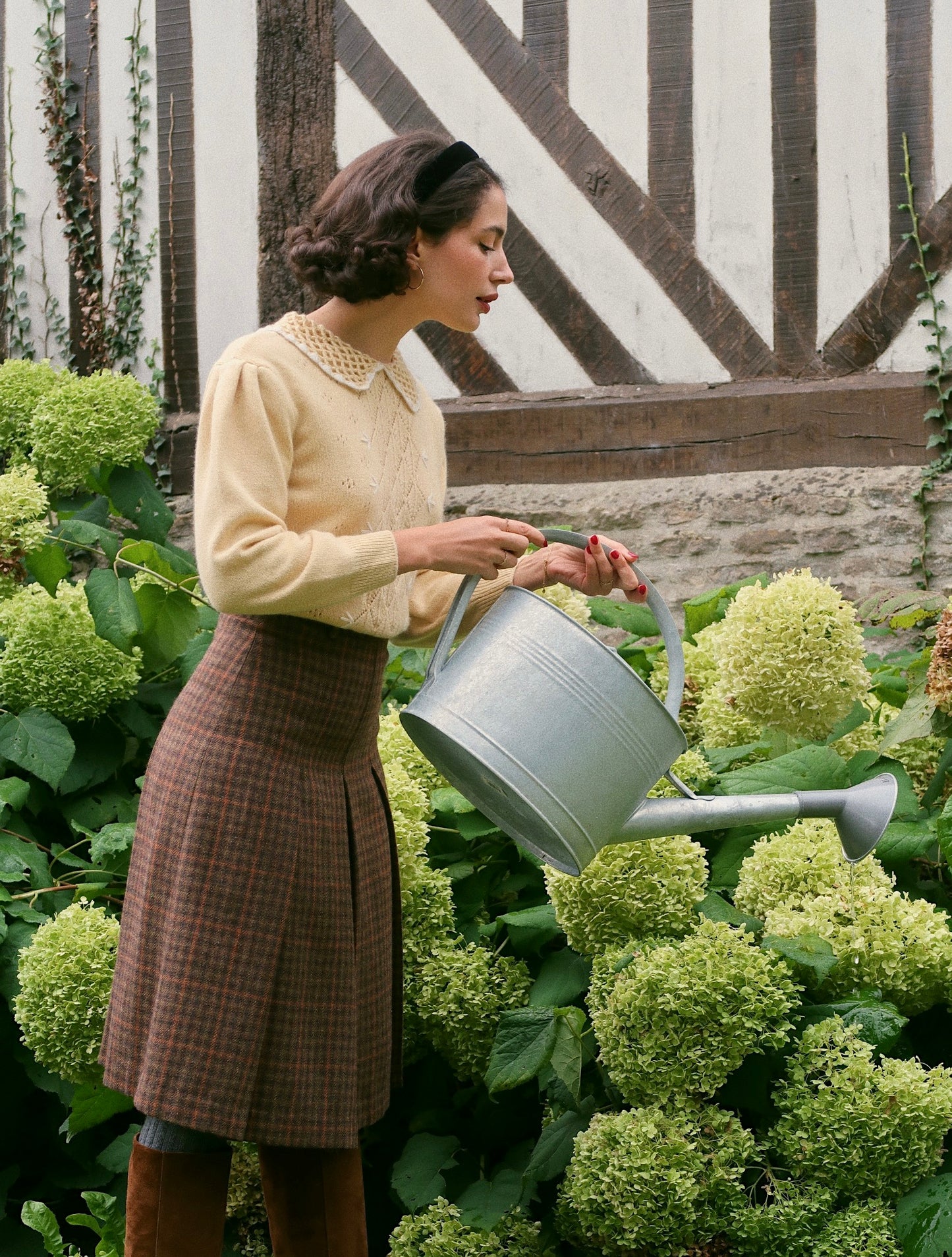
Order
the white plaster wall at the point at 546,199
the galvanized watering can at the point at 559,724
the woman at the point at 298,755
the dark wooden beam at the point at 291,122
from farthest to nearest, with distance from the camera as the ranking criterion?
the dark wooden beam at the point at 291,122 < the white plaster wall at the point at 546,199 < the woman at the point at 298,755 < the galvanized watering can at the point at 559,724

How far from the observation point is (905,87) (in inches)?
113

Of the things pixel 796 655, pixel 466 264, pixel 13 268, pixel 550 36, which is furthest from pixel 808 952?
pixel 13 268

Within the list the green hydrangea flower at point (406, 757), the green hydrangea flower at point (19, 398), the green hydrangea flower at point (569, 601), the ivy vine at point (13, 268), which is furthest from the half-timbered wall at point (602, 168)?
the green hydrangea flower at point (406, 757)

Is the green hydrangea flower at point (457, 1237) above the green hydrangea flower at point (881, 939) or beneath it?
beneath

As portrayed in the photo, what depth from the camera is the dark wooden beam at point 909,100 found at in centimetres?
287

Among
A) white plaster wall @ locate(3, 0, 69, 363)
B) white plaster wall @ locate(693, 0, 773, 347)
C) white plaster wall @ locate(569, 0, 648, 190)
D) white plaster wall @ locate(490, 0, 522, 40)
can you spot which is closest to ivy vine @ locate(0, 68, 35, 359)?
white plaster wall @ locate(3, 0, 69, 363)

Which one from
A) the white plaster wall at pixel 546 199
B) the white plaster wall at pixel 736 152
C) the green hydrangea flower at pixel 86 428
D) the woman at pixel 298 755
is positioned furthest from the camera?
the white plaster wall at pixel 546 199

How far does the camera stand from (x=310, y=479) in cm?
140

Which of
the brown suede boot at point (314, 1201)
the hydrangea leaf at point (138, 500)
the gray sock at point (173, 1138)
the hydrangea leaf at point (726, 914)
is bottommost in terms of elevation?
the brown suede boot at point (314, 1201)

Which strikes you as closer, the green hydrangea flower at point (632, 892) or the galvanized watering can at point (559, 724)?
the galvanized watering can at point (559, 724)

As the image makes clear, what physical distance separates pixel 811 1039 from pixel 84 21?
11.3 feet

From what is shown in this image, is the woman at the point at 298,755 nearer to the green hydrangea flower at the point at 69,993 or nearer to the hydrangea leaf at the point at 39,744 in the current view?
the green hydrangea flower at the point at 69,993

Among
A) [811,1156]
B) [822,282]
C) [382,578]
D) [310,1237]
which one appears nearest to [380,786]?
[382,578]

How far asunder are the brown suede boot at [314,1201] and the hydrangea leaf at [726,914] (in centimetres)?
53
